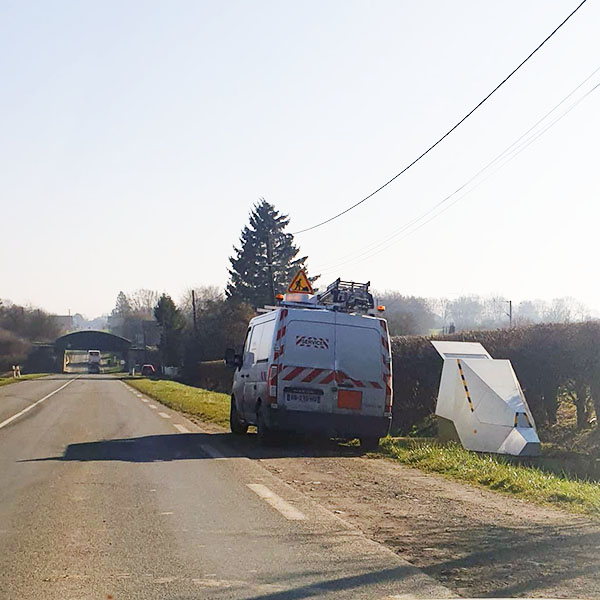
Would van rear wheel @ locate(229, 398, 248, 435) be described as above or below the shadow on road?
above

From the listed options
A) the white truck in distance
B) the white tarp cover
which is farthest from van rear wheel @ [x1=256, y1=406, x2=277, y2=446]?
the white truck in distance

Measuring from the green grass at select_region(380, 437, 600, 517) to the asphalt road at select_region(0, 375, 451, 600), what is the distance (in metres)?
2.32

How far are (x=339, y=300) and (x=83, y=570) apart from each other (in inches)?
364

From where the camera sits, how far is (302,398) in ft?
44.1

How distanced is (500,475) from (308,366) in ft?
13.9

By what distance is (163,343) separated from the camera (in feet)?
301

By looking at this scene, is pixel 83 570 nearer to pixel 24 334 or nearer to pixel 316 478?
pixel 316 478

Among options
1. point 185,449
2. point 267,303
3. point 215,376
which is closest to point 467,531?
point 185,449

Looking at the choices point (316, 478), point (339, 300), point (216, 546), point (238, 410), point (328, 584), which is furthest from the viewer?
point (238, 410)

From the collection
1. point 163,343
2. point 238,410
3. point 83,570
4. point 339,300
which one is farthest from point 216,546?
point 163,343

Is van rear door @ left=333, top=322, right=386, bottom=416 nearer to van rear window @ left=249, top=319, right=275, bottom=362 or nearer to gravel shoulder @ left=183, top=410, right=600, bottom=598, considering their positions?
van rear window @ left=249, top=319, right=275, bottom=362

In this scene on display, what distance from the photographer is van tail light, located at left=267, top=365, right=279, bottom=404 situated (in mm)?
13367

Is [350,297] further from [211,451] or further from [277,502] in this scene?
[277,502]

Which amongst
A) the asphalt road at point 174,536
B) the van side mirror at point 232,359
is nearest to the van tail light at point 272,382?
the asphalt road at point 174,536
